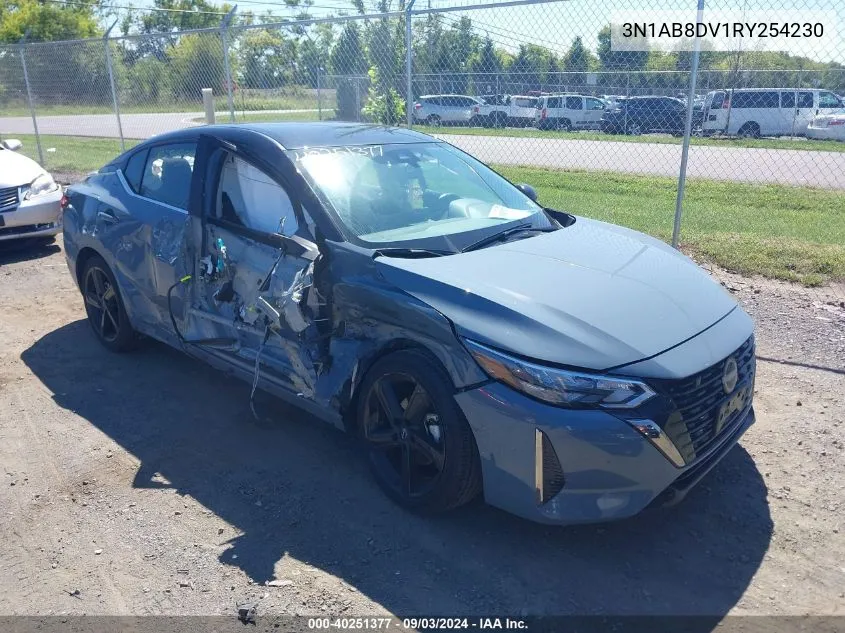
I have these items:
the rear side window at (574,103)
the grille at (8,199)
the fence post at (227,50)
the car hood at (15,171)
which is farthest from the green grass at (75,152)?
the rear side window at (574,103)

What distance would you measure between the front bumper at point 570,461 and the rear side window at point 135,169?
322 centimetres

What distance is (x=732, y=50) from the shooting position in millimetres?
8312

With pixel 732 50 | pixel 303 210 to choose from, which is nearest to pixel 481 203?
pixel 303 210

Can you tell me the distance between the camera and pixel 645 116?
29.8 ft

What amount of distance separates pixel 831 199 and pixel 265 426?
8.99m

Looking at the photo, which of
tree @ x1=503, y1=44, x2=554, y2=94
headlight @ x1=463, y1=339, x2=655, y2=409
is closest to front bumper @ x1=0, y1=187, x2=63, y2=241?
tree @ x1=503, y1=44, x2=554, y2=94

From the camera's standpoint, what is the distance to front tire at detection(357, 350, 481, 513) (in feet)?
10.5

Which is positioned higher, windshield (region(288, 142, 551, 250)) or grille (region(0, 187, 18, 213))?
windshield (region(288, 142, 551, 250))

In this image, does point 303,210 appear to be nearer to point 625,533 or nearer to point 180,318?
point 180,318

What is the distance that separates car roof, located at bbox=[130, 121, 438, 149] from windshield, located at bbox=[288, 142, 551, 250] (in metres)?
0.09

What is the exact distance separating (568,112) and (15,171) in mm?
6505

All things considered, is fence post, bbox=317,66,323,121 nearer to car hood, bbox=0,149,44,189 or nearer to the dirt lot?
car hood, bbox=0,149,44,189

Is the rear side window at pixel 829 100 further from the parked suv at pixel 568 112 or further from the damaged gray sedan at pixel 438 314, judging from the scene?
the damaged gray sedan at pixel 438 314

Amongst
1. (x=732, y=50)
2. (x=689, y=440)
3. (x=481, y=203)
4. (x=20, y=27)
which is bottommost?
(x=689, y=440)
